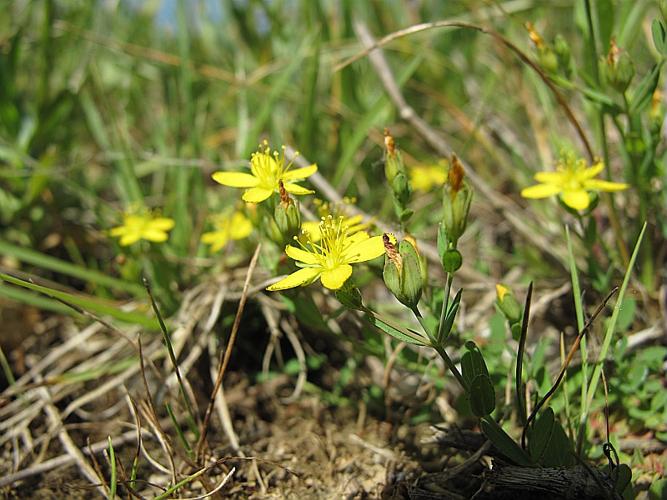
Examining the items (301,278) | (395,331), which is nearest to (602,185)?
(395,331)

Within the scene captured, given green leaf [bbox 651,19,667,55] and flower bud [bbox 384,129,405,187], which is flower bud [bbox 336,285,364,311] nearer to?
flower bud [bbox 384,129,405,187]

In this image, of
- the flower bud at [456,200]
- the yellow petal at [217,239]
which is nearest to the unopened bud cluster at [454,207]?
the flower bud at [456,200]

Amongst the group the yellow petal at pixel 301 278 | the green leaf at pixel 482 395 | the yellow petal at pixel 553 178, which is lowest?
the green leaf at pixel 482 395

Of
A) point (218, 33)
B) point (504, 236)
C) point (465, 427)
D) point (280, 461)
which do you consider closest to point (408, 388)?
point (465, 427)

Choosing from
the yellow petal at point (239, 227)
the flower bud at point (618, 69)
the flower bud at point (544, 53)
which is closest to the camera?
the flower bud at point (618, 69)

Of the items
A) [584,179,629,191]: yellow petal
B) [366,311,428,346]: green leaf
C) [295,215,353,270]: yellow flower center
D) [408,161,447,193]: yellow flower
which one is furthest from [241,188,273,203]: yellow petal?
[408,161,447,193]: yellow flower

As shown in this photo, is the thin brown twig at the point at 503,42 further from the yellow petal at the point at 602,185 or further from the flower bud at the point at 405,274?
the flower bud at the point at 405,274
